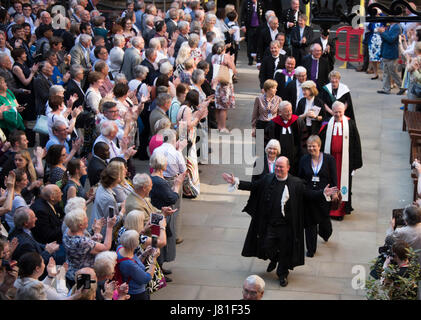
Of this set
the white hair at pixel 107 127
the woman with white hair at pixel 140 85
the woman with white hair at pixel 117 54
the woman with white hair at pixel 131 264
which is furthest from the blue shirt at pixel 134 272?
the woman with white hair at pixel 117 54

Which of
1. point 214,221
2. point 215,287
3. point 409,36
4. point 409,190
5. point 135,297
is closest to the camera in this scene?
point 135,297

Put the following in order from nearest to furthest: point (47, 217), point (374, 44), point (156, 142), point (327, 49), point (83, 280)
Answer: point (83, 280), point (47, 217), point (156, 142), point (327, 49), point (374, 44)

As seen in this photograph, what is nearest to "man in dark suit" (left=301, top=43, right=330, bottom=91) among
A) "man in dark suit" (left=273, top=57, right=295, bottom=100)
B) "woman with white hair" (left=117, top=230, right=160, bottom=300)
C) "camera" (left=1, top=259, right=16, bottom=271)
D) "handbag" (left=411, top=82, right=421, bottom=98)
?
"man in dark suit" (left=273, top=57, right=295, bottom=100)

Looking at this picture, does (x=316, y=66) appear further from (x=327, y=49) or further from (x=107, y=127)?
(x=107, y=127)

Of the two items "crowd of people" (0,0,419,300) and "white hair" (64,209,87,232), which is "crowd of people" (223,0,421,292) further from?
"white hair" (64,209,87,232)

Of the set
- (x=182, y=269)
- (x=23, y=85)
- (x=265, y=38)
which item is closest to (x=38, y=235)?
(x=182, y=269)

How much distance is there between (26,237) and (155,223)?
138cm

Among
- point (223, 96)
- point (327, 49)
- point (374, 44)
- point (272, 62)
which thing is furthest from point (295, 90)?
point (374, 44)

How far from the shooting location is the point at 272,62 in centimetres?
1580

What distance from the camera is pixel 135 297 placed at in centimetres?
831

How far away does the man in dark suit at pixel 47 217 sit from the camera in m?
8.74

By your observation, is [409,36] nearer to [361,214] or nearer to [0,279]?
[361,214]

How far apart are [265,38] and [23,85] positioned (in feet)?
21.9

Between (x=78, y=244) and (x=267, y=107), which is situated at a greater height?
(x=267, y=107)
